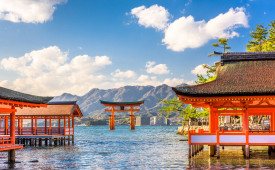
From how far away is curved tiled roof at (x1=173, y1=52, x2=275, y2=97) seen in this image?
24.5 m

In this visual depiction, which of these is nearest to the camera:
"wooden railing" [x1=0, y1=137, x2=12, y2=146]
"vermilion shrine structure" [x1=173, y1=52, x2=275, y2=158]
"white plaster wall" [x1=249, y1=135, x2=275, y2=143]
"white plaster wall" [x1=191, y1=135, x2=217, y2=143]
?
"wooden railing" [x1=0, y1=137, x2=12, y2=146]

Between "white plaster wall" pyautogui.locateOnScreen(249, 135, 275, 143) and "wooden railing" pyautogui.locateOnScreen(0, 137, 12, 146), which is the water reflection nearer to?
"white plaster wall" pyautogui.locateOnScreen(249, 135, 275, 143)

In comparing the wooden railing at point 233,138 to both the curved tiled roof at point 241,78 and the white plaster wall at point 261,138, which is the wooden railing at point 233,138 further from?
the curved tiled roof at point 241,78

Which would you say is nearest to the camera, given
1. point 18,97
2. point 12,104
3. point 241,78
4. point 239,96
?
point 12,104

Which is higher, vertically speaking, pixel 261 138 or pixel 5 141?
pixel 261 138

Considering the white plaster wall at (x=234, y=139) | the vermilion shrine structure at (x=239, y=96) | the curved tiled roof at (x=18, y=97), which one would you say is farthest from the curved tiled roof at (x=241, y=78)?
the curved tiled roof at (x=18, y=97)

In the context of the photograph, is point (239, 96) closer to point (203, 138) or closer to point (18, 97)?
point (203, 138)

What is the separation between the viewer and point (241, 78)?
26.5 meters

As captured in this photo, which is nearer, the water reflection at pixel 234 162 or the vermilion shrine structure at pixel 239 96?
the water reflection at pixel 234 162

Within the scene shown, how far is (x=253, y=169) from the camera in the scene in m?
22.2

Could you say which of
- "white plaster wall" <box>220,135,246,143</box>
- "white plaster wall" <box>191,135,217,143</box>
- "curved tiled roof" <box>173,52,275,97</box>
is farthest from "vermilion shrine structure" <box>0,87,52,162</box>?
"white plaster wall" <box>220,135,246,143</box>

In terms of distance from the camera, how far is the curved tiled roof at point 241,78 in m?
24.5

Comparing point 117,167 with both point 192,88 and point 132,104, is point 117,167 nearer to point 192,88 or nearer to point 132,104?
point 192,88

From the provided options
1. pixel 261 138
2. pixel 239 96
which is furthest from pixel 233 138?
pixel 239 96
